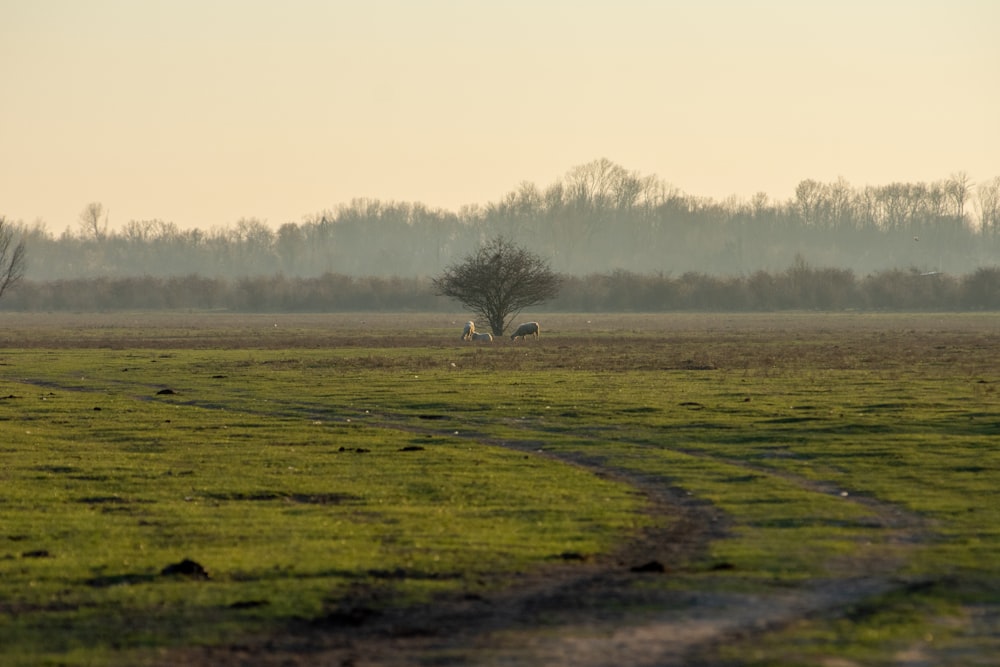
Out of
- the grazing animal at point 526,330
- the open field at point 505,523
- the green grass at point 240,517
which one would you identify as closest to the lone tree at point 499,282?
the grazing animal at point 526,330

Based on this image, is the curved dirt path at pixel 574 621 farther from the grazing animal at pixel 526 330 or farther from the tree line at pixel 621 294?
the tree line at pixel 621 294

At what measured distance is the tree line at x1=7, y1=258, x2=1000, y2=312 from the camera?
154750mm

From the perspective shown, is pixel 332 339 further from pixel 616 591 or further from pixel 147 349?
pixel 616 591

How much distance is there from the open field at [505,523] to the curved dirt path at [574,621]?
1.9 inches

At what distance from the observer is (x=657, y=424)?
33875mm

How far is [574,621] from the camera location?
13.6 meters

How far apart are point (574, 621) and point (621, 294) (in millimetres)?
147718

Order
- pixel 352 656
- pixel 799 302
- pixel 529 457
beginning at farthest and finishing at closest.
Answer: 1. pixel 799 302
2. pixel 529 457
3. pixel 352 656

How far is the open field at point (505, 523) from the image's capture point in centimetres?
1302

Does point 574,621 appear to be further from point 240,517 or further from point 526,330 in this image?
point 526,330

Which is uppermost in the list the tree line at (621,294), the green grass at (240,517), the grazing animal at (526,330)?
the tree line at (621,294)

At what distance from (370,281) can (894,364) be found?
120 meters

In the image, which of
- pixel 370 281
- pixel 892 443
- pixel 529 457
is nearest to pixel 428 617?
pixel 529 457

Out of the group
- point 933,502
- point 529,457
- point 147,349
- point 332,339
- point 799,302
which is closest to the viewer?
point 933,502
